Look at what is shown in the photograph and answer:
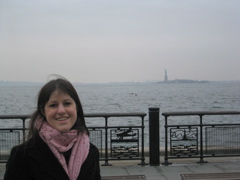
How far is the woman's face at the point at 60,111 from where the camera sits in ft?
6.49

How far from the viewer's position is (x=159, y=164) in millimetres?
6797

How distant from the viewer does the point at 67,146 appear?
6.43 ft

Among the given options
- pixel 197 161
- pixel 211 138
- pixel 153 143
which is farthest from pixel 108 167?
pixel 211 138

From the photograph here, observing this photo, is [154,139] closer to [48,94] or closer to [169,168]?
[169,168]

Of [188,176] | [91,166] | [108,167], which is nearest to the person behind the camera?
[91,166]

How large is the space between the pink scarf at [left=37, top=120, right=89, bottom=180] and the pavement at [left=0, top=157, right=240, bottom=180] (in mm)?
4067

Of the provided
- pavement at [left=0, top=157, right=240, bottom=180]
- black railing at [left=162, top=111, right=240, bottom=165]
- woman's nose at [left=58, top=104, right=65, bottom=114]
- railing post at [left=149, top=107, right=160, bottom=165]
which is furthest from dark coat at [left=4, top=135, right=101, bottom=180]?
black railing at [left=162, top=111, right=240, bottom=165]

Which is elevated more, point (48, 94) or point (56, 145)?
point (48, 94)

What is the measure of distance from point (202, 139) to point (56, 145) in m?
5.69

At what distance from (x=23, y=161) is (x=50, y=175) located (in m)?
0.19

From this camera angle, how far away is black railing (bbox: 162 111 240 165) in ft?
22.8

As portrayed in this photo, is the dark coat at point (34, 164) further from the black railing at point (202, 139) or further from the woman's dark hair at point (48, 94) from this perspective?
the black railing at point (202, 139)

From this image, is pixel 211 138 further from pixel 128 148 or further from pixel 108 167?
pixel 108 167

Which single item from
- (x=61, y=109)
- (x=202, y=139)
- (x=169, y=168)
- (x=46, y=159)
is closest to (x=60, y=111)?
(x=61, y=109)
